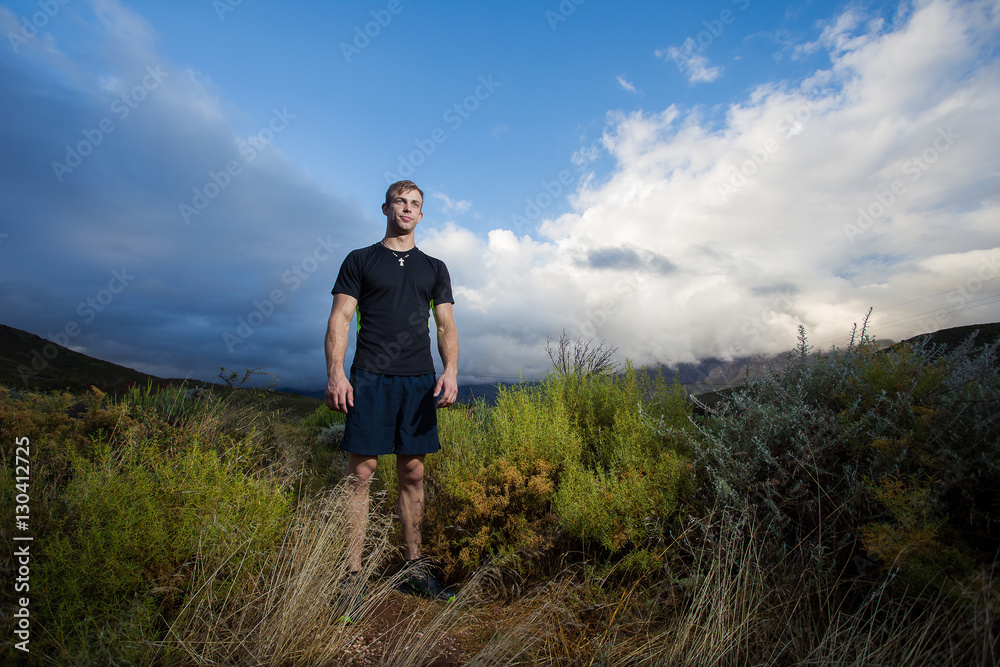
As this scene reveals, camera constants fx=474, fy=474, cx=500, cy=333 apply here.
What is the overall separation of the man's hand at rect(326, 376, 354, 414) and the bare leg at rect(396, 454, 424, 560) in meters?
0.63

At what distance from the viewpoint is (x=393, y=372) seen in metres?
3.46

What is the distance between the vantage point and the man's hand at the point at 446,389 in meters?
3.51

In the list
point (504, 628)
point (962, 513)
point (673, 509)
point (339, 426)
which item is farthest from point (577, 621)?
point (339, 426)

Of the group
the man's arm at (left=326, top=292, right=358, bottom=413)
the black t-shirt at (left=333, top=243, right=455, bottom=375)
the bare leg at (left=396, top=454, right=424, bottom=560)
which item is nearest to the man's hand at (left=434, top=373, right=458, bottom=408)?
the black t-shirt at (left=333, top=243, right=455, bottom=375)

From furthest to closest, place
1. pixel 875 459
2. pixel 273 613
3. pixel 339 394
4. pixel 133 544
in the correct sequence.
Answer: pixel 339 394, pixel 875 459, pixel 273 613, pixel 133 544

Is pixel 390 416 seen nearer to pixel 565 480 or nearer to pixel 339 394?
pixel 339 394

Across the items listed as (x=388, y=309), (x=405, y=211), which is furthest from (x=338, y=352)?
(x=405, y=211)

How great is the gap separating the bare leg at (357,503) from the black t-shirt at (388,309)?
67cm

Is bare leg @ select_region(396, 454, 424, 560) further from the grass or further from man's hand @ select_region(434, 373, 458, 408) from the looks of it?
man's hand @ select_region(434, 373, 458, 408)

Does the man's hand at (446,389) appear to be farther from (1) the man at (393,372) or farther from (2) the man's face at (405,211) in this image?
(2) the man's face at (405,211)

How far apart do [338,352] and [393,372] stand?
A: 0.42 m

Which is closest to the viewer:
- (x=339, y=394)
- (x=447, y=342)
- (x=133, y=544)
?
(x=133, y=544)

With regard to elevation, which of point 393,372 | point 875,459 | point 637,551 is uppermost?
point 393,372

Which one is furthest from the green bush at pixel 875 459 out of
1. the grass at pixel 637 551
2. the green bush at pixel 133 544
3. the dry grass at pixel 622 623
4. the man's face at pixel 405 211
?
the green bush at pixel 133 544
